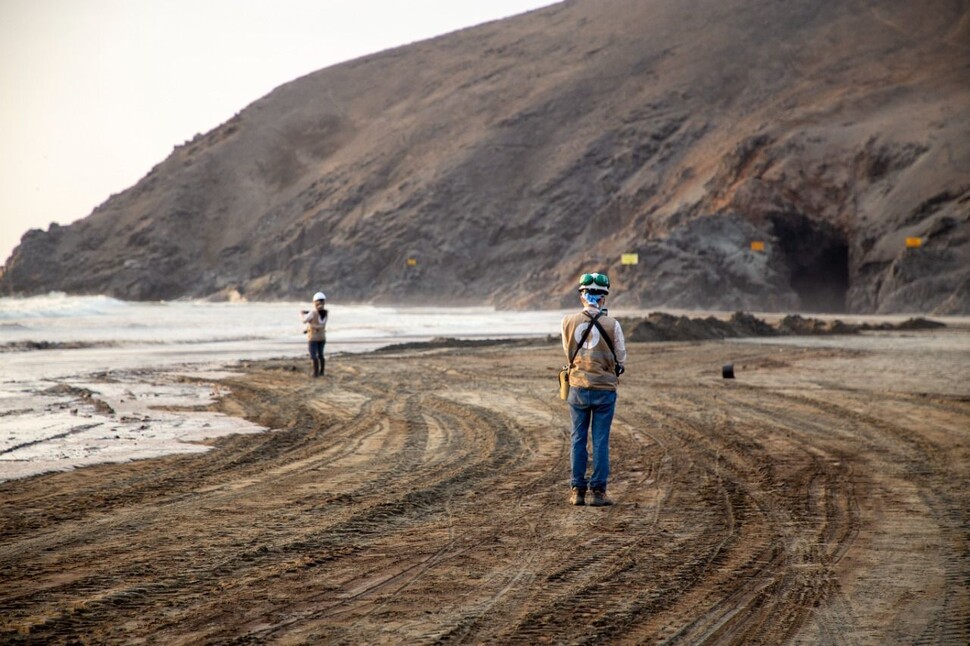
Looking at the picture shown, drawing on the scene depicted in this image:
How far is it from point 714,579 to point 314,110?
4609 inches

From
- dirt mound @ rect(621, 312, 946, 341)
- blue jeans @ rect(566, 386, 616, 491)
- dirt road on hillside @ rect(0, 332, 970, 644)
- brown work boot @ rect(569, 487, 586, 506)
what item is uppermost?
dirt mound @ rect(621, 312, 946, 341)

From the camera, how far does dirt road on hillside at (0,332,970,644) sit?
623 cm

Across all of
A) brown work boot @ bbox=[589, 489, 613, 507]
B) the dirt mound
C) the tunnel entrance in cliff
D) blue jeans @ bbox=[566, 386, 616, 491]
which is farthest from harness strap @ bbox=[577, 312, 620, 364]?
the tunnel entrance in cliff

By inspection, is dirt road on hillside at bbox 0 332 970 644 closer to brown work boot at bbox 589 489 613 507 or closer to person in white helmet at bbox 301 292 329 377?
brown work boot at bbox 589 489 613 507

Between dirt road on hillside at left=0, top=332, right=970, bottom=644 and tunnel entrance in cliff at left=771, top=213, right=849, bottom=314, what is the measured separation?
50.1 metres

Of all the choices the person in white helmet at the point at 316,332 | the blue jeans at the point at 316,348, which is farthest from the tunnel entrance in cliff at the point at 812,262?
the blue jeans at the point at 316,348

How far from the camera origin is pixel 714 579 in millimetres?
7141

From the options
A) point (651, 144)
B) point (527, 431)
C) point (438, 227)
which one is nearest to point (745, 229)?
point (651, 144)

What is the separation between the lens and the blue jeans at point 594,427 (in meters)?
9.63

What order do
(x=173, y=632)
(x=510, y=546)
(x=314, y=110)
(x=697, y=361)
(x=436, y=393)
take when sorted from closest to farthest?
(x=173, y=632), (x=510, y=546), (x=436, y=393), (x=697, y=361), (x=314, y=110)

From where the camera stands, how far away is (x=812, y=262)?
214 feet

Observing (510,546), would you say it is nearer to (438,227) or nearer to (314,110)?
(438,227)

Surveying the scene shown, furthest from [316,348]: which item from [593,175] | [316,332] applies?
[593,175]

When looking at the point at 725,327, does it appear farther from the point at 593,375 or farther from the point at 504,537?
the point at 504,537
